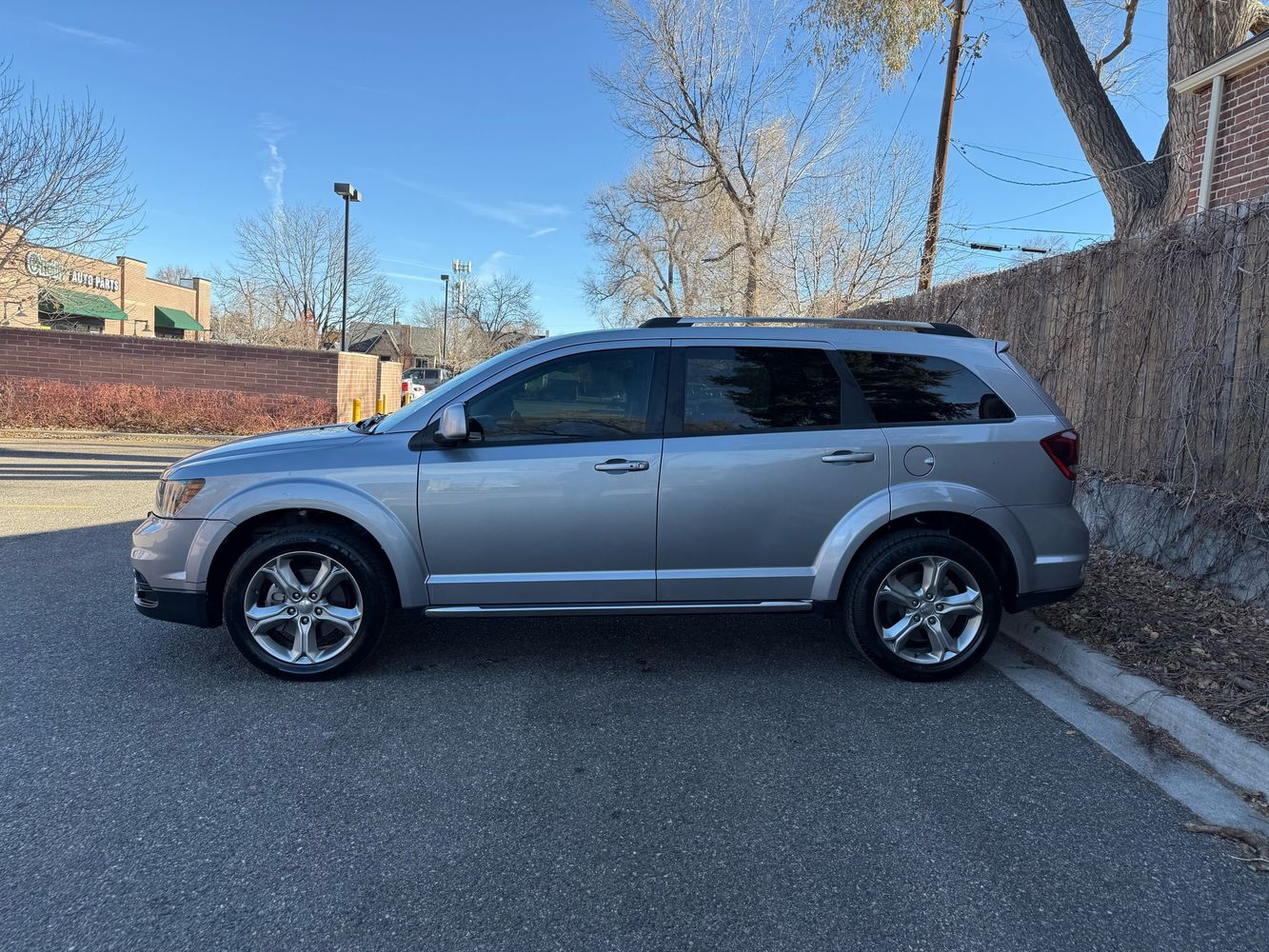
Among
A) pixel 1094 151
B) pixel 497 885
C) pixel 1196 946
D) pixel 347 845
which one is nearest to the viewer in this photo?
pixel 1196 946

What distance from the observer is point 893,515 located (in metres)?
4.07

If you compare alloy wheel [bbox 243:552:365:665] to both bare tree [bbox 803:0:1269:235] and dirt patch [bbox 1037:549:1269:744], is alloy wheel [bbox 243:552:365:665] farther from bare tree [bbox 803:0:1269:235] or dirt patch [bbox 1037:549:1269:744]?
bare tree [bbox 803:0:1269:235]

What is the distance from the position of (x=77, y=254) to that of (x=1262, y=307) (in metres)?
20.0

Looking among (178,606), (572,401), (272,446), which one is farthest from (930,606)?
(178,606)

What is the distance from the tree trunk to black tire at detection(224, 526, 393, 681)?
1025cm

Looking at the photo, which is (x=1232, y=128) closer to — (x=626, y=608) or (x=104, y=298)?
(x=626, y=608)

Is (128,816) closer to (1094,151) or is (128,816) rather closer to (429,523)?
(429,523)

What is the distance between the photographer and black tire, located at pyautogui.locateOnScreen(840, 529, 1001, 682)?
161 inches

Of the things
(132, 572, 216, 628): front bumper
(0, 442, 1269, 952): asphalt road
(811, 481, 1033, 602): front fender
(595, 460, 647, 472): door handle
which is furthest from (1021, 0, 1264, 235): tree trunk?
(132, 572, 216, 628): front bumper

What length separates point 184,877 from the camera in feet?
8.10

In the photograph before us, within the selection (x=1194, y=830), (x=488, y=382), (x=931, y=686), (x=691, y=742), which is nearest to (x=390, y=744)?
(x=691, y=742)

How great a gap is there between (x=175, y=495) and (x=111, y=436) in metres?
15.5

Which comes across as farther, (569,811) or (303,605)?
(303,605)

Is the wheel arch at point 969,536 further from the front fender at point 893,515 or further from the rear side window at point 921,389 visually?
the rear side window at point 921,389
